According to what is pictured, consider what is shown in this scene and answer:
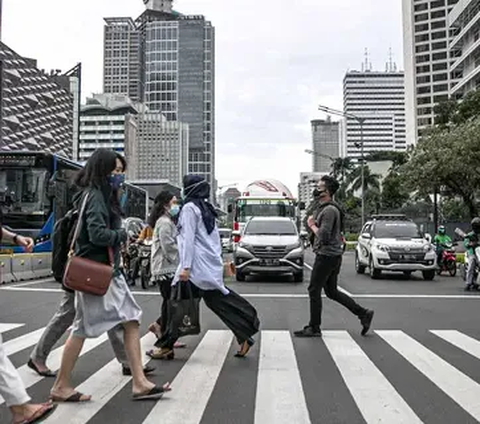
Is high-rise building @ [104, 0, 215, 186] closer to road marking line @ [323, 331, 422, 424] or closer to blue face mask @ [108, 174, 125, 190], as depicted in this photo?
road marking line @ [323, 331, 422, 424]

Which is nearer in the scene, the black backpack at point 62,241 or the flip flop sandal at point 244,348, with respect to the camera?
the black backpack at point 62,241

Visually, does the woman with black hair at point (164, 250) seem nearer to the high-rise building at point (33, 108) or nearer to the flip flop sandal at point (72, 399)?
the flip flop sandal at point (72, 399)

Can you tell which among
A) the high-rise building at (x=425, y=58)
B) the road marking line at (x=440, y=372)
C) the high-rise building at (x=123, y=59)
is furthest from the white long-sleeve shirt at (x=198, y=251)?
the high-rise building at (x=123, y=59)

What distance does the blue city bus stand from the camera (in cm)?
1627

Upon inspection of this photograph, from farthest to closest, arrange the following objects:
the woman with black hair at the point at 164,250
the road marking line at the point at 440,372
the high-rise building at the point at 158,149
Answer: the high-rise building at the point at 158,149
the woman with black hair at the point at 164,250
the road marking line at the point at 440,372

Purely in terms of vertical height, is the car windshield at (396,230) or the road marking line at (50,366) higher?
the car windshield at (396,230)

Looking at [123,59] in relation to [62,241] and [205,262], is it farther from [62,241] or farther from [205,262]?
[62,241]

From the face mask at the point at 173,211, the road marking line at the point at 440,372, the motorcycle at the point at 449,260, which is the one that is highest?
the face mask at the point at 173,211

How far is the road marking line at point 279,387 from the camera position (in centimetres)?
406

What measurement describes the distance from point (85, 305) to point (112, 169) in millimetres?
1047

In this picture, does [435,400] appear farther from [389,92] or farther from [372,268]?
[389,92]

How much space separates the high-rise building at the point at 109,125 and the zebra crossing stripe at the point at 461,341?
96252 millimetres

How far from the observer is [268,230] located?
1548cm

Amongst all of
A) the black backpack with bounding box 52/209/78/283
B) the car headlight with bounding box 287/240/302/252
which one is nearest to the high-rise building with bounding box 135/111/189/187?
the car headlight with bounding box 287/240/302/252
